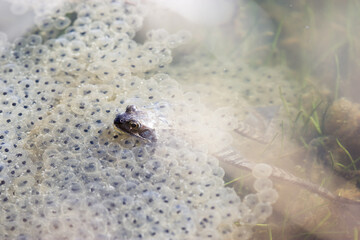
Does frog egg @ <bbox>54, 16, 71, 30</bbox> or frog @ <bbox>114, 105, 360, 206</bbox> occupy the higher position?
frog egg @ <bbox>54, 16, 71, 30</bbox>

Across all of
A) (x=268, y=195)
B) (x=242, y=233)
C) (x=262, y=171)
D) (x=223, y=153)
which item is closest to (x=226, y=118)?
(x=223, y=153)

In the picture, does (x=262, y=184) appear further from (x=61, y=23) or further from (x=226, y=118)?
(x=61, y=23)

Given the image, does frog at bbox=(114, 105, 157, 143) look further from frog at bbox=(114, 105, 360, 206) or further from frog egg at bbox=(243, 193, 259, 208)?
frog egg at bbox=(243, 193, 259, 208)

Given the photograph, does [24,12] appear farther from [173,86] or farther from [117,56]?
[173,86]

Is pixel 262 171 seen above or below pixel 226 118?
below

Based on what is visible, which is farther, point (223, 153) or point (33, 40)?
point (33, 40)

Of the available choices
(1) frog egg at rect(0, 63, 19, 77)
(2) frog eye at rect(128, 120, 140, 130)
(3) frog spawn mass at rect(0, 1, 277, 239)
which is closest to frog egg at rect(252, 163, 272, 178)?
(3) frog spawn mass at rect(0, 1, 277, 239)

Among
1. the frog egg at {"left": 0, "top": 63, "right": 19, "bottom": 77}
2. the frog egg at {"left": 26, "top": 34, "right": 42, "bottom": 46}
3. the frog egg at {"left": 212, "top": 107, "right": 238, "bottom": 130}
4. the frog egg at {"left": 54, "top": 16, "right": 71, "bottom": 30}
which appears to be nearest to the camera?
the frog egg at {"left": 212, "top": 107, "right": 238, "bottom": 130}
